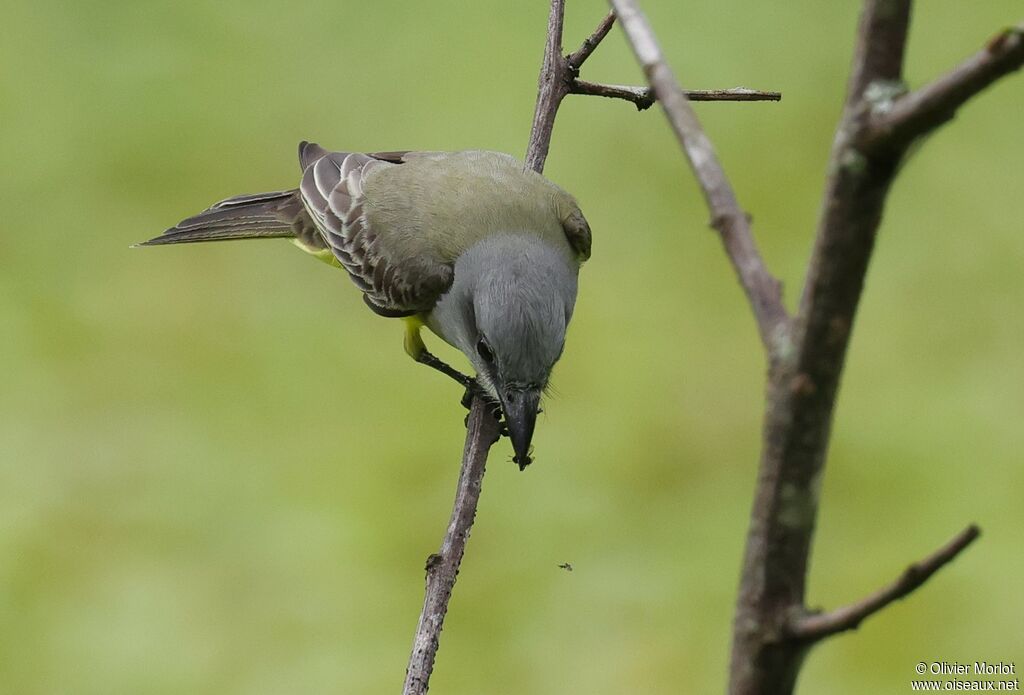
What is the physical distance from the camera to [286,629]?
5.71 metres

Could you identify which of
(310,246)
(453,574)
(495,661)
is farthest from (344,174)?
(453,574)

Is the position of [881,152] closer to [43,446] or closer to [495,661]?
[495,661]

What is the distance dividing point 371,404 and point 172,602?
4.85 feet

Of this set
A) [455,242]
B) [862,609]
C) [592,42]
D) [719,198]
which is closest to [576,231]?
[455,242]

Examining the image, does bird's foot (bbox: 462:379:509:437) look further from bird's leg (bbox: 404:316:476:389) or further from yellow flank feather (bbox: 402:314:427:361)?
yellow flank feather (bbox: 402:314:427:361)

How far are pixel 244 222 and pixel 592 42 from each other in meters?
2.32

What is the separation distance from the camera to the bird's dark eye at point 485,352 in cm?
413

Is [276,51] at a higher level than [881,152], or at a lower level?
higher

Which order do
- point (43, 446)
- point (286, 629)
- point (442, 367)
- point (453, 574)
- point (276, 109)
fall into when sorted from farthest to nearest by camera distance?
1. point (276, 109)
2. point (43, 446)
3. point (286, 629)
4. point (442, 367)
5. point (453, 574)

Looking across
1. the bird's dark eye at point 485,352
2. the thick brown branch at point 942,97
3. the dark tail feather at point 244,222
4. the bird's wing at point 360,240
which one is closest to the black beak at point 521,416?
the bird's dark eye at point 485,352

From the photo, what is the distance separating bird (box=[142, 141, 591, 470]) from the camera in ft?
13.3

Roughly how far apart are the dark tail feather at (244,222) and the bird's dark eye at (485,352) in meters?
1.60

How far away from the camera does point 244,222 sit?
548 centimetres

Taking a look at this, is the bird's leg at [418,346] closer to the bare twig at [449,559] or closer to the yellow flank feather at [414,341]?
the yellow flank feather at [414,341]
